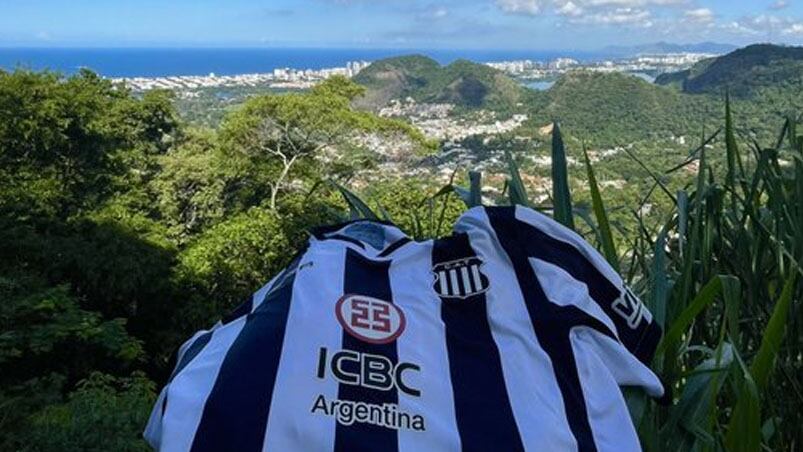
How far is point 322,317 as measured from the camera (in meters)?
0.53

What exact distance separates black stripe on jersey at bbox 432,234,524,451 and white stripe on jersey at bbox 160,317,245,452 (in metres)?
0.16

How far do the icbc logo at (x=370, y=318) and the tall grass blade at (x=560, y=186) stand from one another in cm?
19

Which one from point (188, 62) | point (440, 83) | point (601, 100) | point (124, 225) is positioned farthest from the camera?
point (188, 62)

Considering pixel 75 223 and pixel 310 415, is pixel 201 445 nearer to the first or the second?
pixel 310 415

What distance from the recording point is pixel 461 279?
0.58m

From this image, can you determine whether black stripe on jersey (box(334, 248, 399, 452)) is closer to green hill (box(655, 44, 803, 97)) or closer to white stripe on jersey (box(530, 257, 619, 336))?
white stripe on jersey (box(530, 257, 619, 336))

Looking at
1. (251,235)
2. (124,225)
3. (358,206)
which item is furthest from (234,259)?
(358,206)

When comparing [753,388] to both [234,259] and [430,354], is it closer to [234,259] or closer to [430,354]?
[430,354]

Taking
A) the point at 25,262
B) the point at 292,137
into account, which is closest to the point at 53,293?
the point at 25,262

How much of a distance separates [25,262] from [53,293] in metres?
1.76

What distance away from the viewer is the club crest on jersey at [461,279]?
0.57 meters

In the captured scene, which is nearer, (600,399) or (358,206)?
(600,399)

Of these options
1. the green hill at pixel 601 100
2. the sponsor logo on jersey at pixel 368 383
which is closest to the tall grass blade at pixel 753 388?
the sponsor logo on jersey at pixel 368 383

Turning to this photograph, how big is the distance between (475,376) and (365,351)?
3.0 inches
